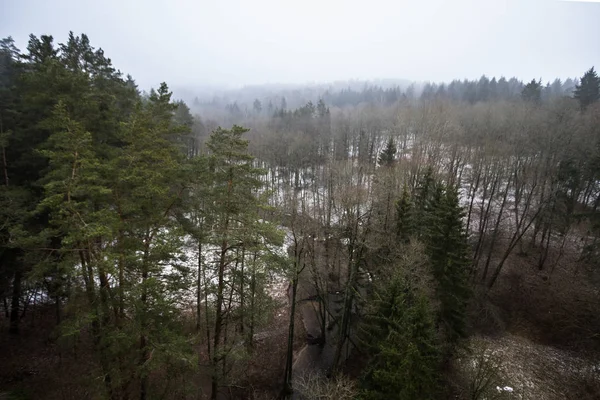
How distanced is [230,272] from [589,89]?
59655 mm

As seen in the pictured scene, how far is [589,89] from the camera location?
42.6 metres

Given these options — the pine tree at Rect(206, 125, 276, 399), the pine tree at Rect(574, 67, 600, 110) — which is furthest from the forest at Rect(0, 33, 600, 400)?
the pine tree at Rect(574, 67, 600, 110)

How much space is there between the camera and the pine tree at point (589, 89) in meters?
42.1

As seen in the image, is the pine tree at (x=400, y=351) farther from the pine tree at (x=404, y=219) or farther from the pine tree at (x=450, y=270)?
the pine tree at (x=404, y=219)

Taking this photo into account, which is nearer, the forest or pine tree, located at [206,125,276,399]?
the forest

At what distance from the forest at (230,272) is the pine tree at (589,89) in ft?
74.2

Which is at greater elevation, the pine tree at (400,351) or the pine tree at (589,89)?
the pine tree at (589,89)

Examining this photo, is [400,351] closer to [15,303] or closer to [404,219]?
[404,219]

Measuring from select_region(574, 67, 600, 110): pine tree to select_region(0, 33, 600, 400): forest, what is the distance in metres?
22.6

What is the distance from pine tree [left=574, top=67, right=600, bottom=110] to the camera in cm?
4209

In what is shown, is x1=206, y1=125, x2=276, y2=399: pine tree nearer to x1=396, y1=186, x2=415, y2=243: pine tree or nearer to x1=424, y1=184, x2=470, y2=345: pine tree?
x1=396, y1=186, x2=415, y2=243: pine tree

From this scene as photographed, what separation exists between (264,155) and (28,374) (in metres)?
36.7

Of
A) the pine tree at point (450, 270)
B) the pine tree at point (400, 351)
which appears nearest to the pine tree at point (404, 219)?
the pine tree at point (450, 270)

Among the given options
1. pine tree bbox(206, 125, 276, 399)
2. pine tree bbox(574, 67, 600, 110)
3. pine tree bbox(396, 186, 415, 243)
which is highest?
pine tree bbox(574, 67, 600, 110)
